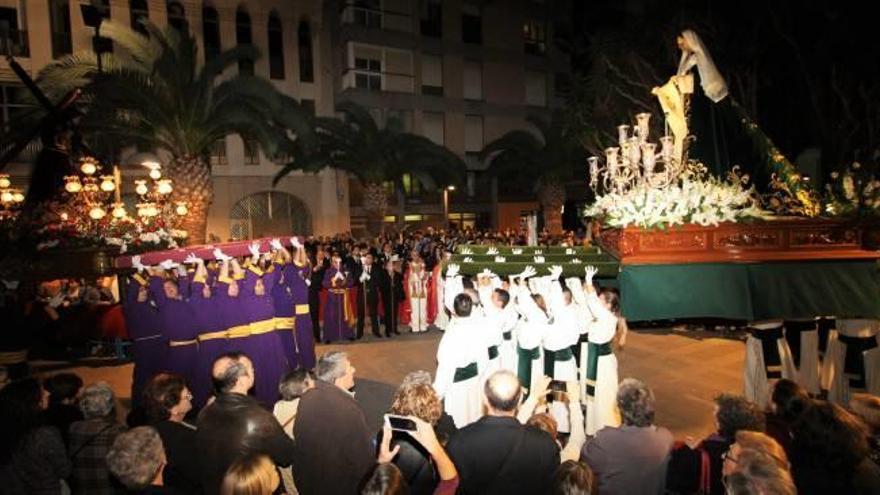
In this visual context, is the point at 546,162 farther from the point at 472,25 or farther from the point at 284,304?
the point at 284,304

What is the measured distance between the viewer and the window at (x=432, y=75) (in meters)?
32.1

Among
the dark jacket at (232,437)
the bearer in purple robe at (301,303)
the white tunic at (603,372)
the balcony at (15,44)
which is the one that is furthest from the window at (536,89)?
the dark jacket at (232,437)

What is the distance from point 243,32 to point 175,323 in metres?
22.7

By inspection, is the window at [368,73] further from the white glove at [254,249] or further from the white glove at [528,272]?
the white glove at [528,272]

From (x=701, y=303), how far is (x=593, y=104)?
14.1 meters

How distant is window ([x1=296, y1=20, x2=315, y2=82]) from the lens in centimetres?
2752

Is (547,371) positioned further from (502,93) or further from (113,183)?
(502,93)

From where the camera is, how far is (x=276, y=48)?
88.3 feet

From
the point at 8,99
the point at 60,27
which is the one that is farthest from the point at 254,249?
the point at 60,27

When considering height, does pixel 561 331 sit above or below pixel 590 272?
below

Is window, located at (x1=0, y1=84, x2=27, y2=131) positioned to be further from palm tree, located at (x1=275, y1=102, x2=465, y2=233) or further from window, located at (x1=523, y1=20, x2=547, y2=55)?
window, located at (x1=523, y1=20, x2=547, y2=55)

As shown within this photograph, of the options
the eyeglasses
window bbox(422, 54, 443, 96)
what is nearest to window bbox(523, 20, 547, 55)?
window bbox(422, 54, 443, 96)

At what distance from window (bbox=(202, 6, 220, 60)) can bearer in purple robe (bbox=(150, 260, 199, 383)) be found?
21157mm

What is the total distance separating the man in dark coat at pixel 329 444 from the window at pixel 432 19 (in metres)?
31.4
